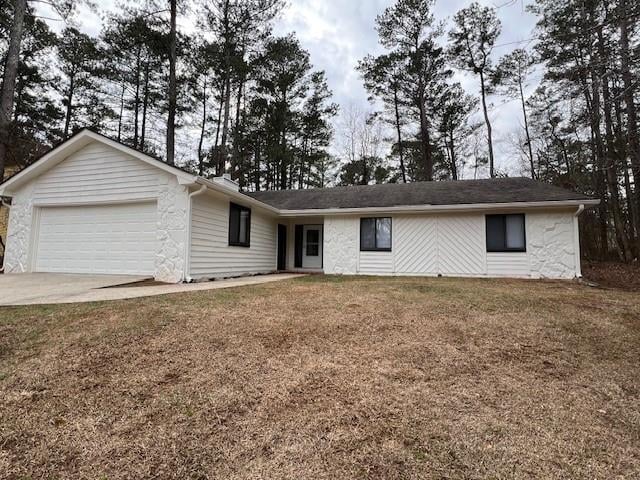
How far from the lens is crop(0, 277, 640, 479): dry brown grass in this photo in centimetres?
170

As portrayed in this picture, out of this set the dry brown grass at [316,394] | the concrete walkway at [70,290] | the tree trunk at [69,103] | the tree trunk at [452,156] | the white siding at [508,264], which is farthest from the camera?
the tree trunk at [452,156]

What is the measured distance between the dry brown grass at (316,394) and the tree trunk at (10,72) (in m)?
9.41

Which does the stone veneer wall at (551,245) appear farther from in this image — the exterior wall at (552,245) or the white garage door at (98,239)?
the white garage door at (98,239)

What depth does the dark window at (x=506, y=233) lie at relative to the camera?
30.2 feet

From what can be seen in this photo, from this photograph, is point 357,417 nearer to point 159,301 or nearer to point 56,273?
point 159,301

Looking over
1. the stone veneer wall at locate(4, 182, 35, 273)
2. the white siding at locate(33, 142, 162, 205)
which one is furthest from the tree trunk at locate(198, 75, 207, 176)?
the stone veneer wall at locate(4, 182, 35, 273)

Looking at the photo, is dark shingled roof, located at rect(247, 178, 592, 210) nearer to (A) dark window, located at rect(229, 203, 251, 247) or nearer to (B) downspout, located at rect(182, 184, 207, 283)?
(A) dark window, located at rect(229, 203, 251, 247)

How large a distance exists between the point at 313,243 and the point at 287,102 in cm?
900

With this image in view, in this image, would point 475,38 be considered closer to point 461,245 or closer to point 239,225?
point 461,245

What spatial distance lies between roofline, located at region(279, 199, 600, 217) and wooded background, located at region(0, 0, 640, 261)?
366cm

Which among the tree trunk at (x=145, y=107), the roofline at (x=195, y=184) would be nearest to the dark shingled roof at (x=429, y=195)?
the roofline at (x=195, y=184)

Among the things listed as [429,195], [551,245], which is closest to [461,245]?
[429,195]

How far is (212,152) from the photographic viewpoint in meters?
17.5

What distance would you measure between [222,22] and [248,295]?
43.2 ft
